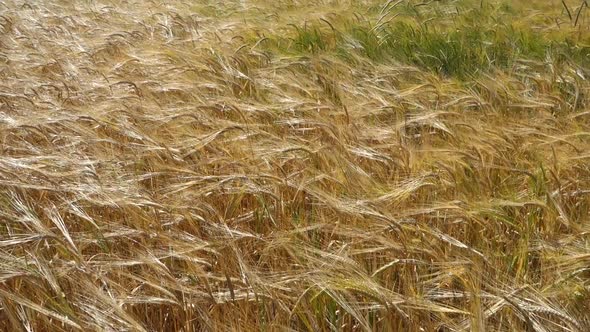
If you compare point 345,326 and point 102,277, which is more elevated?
point 102,277

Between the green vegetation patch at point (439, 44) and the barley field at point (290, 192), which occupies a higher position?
the barley field at point (290, 192)

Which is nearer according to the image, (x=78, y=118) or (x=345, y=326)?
(x=345, y=326)

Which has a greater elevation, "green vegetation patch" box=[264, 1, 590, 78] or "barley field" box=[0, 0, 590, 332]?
"barley field" box=[0, 0, 590, 332]

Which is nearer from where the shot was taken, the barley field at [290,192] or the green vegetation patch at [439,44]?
the barley field at [290,192]

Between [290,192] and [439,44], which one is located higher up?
[290,192]

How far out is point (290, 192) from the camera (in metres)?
1.53

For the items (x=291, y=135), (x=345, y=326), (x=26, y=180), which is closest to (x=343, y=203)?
(x=345, y=326)

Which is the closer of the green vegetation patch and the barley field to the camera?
the barley field

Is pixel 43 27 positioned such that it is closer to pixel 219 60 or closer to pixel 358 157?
pixel 219 60

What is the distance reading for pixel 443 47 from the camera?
9.61ft

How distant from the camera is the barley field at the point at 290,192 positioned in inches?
44.4

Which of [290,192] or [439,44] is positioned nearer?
[290,192]

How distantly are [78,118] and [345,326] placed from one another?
1.05 m

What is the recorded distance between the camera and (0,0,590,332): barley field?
1127 millimetres
